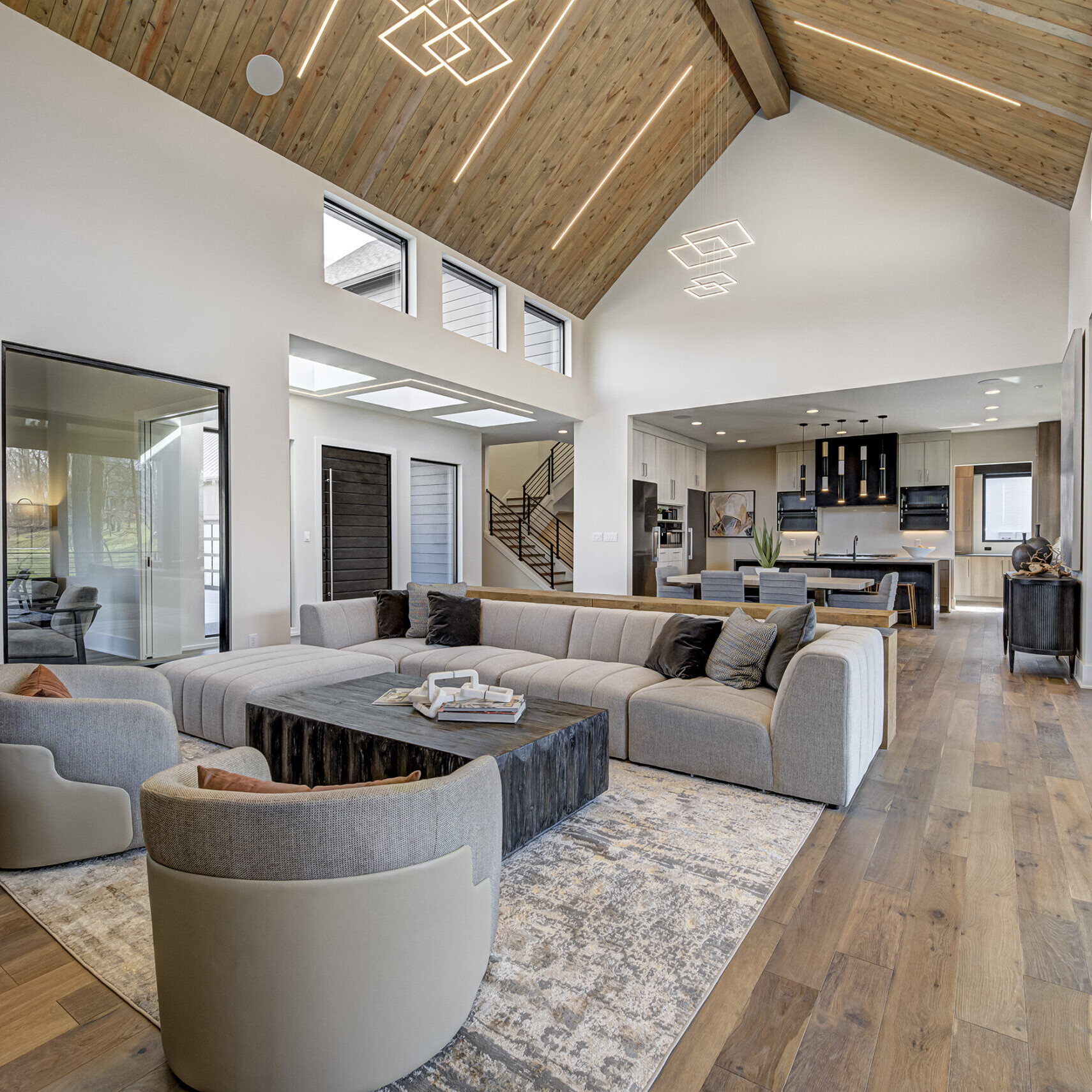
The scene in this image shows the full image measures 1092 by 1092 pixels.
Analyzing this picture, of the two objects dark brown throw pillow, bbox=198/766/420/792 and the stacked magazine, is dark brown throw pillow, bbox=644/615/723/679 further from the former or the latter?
dark brown throw pillow, bbox=198/766/420/792

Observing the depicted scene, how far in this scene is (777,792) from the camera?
299cm

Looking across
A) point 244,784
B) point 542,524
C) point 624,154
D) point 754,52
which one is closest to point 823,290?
point 754,52

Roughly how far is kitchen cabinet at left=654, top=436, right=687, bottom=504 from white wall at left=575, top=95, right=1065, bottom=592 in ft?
3.42

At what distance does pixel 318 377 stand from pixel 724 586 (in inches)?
Result: 175

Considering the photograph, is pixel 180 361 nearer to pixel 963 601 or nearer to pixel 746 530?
pixel 746 530

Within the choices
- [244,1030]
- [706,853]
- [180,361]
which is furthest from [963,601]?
[244,1030]

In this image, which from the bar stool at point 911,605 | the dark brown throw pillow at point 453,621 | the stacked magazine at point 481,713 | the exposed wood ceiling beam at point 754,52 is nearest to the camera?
the stacked magazine at point 481,713

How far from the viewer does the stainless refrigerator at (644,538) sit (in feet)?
28.9

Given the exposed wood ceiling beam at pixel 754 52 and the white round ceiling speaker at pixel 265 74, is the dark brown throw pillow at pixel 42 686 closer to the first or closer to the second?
the white round ceiling speaker at pixel 265 74

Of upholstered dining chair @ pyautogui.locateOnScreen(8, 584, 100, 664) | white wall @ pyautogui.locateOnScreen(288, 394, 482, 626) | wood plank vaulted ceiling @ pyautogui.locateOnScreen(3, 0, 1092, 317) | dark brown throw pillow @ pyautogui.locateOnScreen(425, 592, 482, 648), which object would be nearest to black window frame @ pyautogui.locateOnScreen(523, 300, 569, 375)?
wood plank vaulted ceiling @ pyautogui.locateOnScreen(3, 0, 1092, 317)

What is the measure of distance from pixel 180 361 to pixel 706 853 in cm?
447

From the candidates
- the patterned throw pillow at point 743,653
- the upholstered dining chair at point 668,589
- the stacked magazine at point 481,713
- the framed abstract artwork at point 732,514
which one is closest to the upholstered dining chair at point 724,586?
the upholstered dining chair at point 668,589

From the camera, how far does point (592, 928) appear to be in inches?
78.4

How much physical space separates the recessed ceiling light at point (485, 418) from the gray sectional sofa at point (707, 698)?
4167mm
